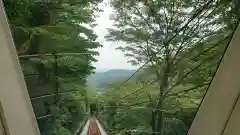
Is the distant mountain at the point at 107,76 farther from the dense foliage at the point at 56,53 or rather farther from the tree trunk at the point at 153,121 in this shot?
the tree trunk at the point at 153,121

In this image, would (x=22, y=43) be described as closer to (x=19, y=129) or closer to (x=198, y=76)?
(x=19, y=129)

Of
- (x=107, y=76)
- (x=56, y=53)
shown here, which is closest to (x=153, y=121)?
(x=107, y=76)

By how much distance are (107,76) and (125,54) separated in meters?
0.09

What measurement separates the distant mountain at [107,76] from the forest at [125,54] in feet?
0.04

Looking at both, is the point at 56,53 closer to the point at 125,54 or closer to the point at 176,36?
the point at 125,54

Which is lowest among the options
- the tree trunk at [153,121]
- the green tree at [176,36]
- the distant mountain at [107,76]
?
the tree trunk at [153,121]

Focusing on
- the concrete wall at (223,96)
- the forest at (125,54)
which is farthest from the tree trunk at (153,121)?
the concrete wall at (223,96)

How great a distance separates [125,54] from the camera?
0.94 metres

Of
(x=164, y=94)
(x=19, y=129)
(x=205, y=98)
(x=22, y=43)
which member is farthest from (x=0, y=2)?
(x=205, y=98)

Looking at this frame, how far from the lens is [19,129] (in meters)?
0.86

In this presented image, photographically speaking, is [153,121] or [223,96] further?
[153,121]

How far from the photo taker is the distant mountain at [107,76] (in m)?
0.93

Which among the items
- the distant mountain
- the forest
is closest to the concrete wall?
the forest

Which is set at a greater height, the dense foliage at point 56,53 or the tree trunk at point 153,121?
the dense foliage at point 56,53
